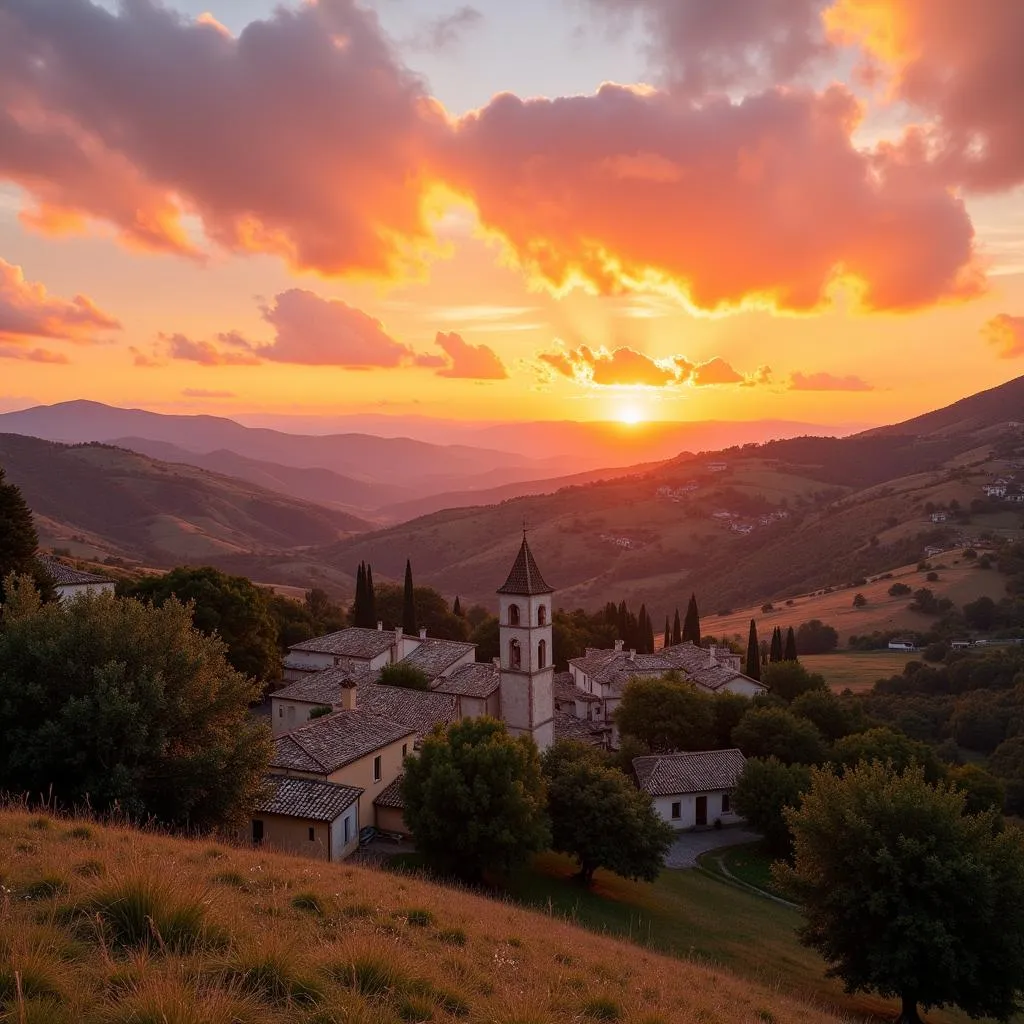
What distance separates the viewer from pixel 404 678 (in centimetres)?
5088

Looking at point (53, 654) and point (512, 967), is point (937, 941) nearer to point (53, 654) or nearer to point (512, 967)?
point (512, 967)

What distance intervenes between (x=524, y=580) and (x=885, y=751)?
2412cm

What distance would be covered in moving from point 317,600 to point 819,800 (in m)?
73.0

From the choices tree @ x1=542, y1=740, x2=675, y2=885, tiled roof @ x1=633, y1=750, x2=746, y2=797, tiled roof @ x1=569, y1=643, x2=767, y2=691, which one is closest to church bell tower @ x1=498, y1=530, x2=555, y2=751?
tiled roof @ x1=633, y1=750, x2=746, y2=797

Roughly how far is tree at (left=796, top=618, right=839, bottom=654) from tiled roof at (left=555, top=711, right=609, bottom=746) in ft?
186

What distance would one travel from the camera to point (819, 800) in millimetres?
24953

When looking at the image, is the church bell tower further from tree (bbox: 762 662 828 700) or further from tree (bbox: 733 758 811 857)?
tree (bbox: 762 662 828 700)

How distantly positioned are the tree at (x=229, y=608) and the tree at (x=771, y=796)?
3289 cm

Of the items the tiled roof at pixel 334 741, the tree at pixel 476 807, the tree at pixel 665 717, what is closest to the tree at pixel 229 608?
the tiled roof at pixel 334 741

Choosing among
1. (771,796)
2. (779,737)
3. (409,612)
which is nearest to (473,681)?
(771,796)

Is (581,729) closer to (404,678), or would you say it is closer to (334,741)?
(404,678)

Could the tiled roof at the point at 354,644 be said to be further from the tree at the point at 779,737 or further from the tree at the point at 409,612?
the tree at the point at 779,737

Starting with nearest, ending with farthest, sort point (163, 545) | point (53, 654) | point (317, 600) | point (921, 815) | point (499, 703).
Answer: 1. point (53, 654)
2. point (921, 815)
3. point (499, 703)
4. point (317, 600)
5. point (163, 545)

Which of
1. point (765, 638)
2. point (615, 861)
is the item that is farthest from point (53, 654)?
point (765, 638)
